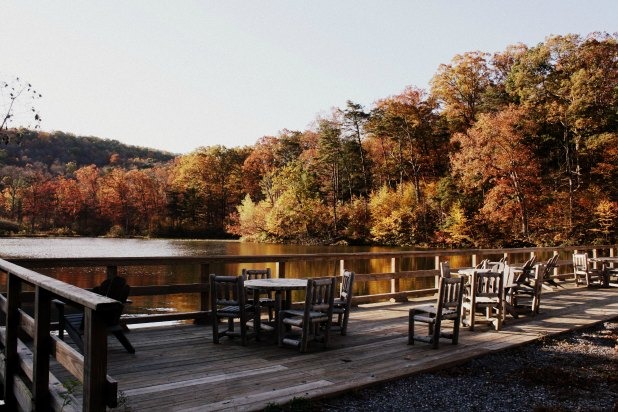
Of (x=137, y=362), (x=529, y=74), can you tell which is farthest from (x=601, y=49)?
(x=137, y=362)

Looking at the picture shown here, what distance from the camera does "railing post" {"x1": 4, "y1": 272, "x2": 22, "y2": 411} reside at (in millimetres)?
4105

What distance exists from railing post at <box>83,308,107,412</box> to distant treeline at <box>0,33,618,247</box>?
40.4 feet

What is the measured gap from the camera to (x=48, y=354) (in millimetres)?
3443

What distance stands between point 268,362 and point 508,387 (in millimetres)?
2380

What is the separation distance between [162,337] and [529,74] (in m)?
36.9

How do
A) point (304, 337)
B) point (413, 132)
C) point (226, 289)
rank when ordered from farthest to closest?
point (413, 132), point (226, 289), point (304, 337)

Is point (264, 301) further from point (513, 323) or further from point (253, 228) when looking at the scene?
point (253, 228)

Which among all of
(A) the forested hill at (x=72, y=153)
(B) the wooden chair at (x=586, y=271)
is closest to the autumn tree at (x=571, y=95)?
(B) the wooden chair at (x=586, y=271)

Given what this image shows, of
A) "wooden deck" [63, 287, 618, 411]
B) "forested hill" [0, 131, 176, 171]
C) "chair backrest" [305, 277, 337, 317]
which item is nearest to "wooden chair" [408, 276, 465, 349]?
"wooden deck" [63, 287, 618, 411]

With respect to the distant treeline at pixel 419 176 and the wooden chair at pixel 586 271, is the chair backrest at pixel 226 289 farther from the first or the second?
the wooden chair at pixel 586 271

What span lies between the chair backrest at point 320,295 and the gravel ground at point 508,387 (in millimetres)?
1457

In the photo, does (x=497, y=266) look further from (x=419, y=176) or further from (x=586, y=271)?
(x=419, y=176)

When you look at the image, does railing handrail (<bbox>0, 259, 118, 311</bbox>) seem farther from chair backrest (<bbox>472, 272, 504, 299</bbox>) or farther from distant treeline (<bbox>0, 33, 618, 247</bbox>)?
distant treeline (<bbox>0, 33, 618, 247</bbox>)

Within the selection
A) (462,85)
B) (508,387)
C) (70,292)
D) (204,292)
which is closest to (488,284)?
(508,387)
